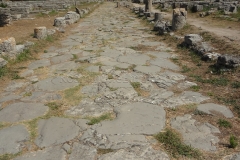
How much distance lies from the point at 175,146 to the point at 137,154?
A: 1.53ft

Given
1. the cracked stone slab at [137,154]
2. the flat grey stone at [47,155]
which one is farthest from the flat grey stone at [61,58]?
the cracked stone slab at [137,154]

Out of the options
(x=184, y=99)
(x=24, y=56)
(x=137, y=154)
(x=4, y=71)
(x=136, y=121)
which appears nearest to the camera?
(x=137, y=154)

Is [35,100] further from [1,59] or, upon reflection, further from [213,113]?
[213,113]

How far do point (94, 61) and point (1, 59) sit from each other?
2.15 m

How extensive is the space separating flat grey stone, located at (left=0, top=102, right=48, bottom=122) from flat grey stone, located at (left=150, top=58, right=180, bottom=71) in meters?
3.00

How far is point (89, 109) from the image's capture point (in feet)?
11.8

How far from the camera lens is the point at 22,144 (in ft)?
→ 9.21

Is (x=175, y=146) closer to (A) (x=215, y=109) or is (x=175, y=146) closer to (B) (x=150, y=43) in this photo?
(A) (x=215, y=109)

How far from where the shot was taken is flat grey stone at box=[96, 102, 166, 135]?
304cm

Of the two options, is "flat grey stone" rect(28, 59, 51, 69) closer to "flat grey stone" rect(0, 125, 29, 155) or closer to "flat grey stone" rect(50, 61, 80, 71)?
"flat grey stone" rect(50, 61, 80, 71)

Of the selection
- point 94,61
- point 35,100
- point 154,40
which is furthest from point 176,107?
point 154,40

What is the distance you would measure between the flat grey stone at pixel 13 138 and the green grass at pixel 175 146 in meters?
1.67

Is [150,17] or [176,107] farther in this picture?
[150,17]

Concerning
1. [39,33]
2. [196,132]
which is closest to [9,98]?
[196,132]
